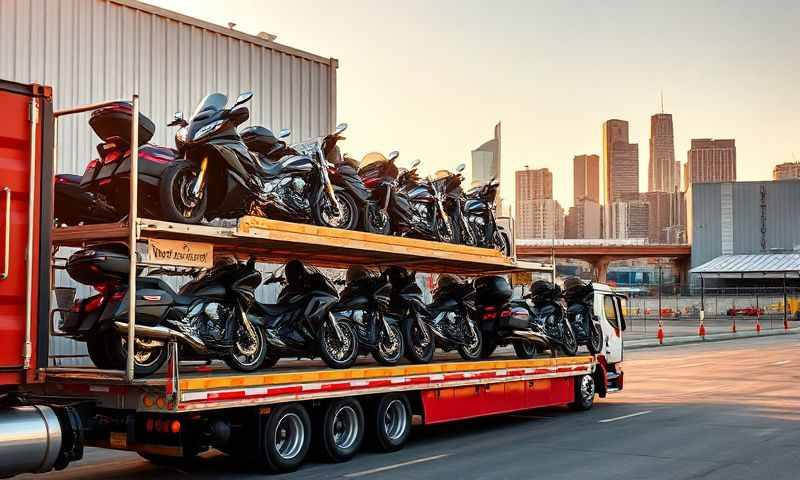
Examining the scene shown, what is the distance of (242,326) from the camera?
10258 millimetres

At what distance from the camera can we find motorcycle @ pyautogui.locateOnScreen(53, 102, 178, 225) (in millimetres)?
9164

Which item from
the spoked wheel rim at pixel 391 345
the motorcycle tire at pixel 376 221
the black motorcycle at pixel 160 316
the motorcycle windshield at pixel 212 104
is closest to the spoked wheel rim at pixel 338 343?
the spoked wheel rim at pixel 391 345

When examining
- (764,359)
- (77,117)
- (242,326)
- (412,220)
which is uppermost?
(77,117)

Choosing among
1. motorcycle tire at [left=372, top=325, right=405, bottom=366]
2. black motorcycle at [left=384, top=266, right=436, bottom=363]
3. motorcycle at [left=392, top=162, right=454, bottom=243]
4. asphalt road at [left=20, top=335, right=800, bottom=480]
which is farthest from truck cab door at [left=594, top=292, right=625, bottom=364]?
motorcycle tire at [left=372, top=325, right=405, bottom=366]

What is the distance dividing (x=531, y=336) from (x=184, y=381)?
7708 mm

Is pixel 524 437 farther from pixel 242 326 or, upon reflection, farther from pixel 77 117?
pixel 77 117

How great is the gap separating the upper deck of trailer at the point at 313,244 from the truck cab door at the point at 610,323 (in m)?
2.34

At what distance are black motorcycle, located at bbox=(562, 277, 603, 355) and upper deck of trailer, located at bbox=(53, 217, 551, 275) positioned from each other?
154 cm

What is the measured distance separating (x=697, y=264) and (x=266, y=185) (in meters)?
95.0

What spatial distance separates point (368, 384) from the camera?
36.0 feet

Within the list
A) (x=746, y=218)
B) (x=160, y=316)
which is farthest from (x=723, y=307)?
(x=160, y=316)

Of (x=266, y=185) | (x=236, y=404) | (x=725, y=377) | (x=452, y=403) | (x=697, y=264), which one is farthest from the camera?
(x=697, y=264)

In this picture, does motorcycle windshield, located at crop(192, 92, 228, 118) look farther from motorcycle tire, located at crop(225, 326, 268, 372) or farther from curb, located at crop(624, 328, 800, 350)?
curb, located at crop(624, 328, 800, 350)

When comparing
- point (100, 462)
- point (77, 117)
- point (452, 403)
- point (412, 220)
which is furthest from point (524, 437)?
point (77, 117)
